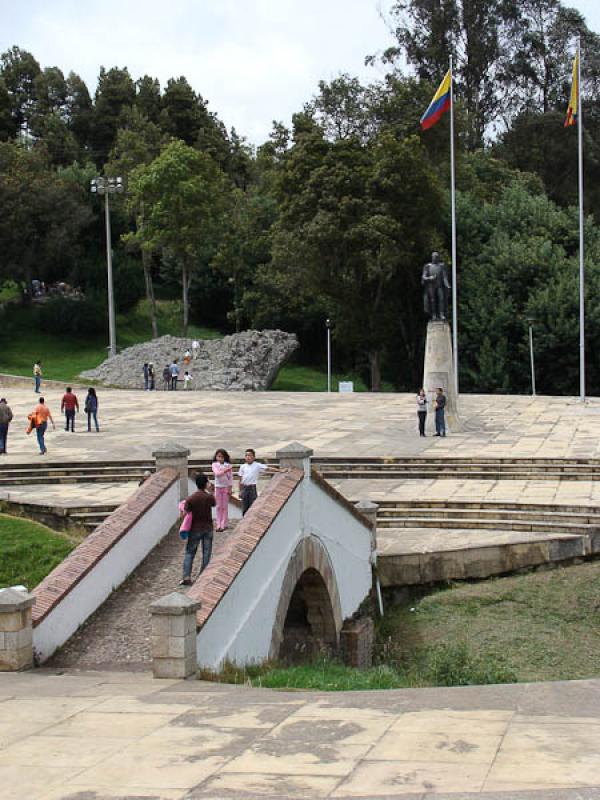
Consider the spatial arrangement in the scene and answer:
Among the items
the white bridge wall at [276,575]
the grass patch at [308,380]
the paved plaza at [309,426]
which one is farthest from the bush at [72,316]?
the white bridge wall at [276,575]

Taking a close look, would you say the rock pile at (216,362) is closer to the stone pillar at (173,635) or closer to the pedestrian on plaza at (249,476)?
the pedestrian on plaza at (249,476)

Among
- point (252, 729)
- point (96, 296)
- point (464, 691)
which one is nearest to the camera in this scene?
point (252, 729)

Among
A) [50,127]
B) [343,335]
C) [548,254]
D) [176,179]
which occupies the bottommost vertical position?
[343,335]

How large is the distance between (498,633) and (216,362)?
29710 mm

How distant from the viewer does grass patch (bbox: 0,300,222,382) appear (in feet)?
162

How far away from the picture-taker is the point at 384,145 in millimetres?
44375

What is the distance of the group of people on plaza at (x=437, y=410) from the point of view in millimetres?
26641

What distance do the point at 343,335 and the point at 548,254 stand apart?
9.01m

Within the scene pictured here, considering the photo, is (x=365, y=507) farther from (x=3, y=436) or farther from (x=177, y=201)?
(x=177, y=201)

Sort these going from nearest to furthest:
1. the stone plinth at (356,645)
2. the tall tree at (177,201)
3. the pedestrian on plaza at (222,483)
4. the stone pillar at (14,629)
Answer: the stone pillar at (14,629), the pedestrian on plaza at (222,483), the stone plinth at (356,645), the tall tree at (177,201)

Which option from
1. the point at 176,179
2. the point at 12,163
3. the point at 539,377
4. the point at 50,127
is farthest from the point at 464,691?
the point at 50,127

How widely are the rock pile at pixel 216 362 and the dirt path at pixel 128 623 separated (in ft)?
93.0

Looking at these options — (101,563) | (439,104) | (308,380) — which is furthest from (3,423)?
(308,380)

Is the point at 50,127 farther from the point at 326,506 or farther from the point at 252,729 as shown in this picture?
the point at 252,729
